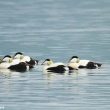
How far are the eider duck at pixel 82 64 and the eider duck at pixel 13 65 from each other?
4.55ft

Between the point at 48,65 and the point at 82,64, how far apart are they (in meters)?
1.31

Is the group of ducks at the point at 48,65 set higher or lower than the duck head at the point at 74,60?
lower

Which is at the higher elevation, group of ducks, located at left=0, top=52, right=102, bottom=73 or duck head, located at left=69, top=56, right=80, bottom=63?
duck head, located at left=69, top=56, right=80, bottom=63

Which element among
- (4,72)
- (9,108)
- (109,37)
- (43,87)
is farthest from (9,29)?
(9,108)

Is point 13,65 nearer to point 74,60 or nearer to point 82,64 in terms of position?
point 74,60

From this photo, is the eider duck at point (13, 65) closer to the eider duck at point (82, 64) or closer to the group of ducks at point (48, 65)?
the group of ducks at point (48, 65)

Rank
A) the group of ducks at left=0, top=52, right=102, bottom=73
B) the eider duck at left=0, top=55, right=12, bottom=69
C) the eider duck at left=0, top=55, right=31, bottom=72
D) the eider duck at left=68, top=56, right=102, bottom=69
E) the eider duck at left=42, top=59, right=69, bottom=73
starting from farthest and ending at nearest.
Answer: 1. the eider duck at left=0, top=55, right=12, bottom=69
2. the eider duck at left=68, top=56, right=102, bottom=69
3. the eider duck at left=0, top=55, right=31, bottom=72
4. the group of ducks at left=0, top=52, right=102, bottom=73
5. the eider duck at left=42, top=59, right=69, bottom=73

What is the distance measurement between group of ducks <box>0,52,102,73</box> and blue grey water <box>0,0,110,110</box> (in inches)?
16.5

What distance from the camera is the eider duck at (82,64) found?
123ft

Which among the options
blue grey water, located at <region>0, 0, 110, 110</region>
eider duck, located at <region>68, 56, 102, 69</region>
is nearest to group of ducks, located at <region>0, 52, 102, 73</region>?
eider duck, located at <region>68, 56, 102, 69</region>

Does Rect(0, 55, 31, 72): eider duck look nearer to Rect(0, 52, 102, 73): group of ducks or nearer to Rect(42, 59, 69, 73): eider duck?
Rect(0, 52, 102, 73): group of ducks

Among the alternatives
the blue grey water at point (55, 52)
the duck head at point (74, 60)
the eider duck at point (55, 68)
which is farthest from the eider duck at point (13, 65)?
the duck head at point (74, 60)

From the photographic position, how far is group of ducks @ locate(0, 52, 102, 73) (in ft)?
119

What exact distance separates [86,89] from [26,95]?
2016 mm
